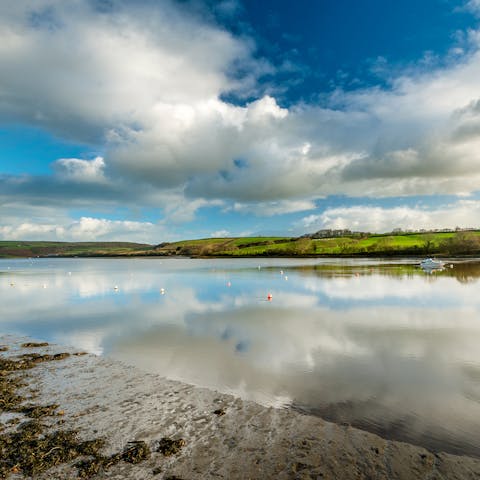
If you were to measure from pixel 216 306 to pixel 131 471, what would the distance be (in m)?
19.3

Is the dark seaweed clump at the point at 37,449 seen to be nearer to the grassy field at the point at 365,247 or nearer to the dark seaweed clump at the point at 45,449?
the dark seaweed clump at the point at 45,449

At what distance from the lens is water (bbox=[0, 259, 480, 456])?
8.77 meters

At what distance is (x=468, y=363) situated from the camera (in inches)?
488

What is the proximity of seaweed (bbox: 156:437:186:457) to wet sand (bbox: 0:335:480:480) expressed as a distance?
0.08m

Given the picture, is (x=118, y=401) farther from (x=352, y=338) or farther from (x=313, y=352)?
(x=352, y=338)

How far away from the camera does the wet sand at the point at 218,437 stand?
244 inches

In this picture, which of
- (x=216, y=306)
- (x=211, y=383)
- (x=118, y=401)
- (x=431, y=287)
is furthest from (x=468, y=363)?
(x=431, y=287)

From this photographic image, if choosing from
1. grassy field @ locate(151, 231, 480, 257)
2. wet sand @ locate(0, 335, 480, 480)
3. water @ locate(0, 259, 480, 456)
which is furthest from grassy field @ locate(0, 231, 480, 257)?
wet sand @ locate(0, 335, 480, 480)

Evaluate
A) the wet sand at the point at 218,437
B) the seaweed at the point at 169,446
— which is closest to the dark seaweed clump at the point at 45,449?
the wet sand at the point at 218,437

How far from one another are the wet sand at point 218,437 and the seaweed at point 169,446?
0.08m

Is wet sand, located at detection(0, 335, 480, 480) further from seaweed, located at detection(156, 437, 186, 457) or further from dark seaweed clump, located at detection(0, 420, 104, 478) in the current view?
dark seaweed clump, located at detection(0, 420, 104, 478)

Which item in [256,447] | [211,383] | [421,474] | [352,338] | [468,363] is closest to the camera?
[421,474]

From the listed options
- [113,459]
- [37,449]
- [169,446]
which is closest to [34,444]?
[37,449]

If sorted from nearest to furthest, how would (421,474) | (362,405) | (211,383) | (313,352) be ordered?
(421,474) < (362,405) < (211,383) < (313,352)
